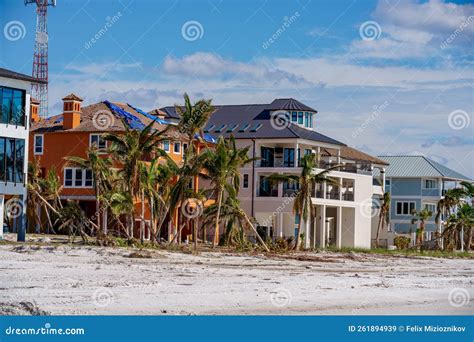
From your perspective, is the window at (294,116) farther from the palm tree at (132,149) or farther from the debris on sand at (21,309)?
the debris on sand at (21,309)

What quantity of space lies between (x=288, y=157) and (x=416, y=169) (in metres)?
35.4

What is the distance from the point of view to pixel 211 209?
47469 millimetres

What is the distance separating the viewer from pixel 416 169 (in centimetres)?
9588

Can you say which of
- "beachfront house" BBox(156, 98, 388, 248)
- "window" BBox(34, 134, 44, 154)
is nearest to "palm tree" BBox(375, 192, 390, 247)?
"beachfront house" BBox(156, 98, 388, 248)

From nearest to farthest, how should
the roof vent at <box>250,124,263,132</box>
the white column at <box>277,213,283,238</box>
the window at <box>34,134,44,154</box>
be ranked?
1. the window at <box>34,134,44,154</box>
2. the white column at <box>277,213,283,238</box>
3. the roof vent at <box>250,124,263,132</box>

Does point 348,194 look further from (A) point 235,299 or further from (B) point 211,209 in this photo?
(A) point 235,299

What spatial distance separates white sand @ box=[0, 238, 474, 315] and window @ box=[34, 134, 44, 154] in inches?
911

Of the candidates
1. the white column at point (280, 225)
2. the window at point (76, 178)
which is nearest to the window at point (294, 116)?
the white column at point (280, 225)

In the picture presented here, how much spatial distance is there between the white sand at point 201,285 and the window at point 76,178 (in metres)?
21.5

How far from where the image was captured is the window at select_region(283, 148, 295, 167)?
207 ft

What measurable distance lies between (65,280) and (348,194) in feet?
146

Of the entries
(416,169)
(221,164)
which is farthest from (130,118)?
(416,169)

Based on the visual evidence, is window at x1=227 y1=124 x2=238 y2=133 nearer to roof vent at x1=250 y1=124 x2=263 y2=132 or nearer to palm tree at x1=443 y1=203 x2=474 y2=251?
roof vent at x1=250 y1=124 x2=263 y2=132
